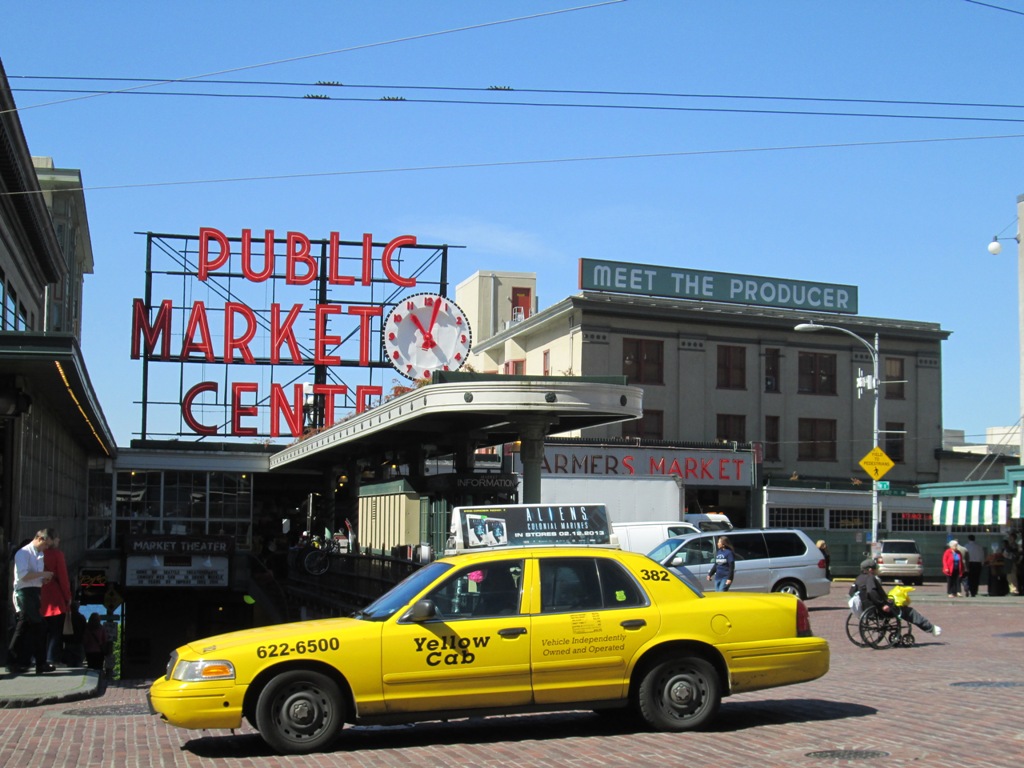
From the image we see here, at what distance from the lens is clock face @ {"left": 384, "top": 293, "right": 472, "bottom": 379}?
41.0m

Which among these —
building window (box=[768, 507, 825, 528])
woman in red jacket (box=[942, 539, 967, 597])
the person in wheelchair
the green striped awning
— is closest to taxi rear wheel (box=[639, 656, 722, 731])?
the person in wheelchair

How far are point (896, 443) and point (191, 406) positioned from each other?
29.7 metres

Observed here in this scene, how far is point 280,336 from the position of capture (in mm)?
50719

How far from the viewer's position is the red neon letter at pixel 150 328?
160 ft

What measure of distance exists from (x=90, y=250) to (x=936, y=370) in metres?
44.6

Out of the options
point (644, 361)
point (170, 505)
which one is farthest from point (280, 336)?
point (644, 361)

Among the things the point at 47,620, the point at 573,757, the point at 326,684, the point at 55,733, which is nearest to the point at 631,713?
the point at 573,757

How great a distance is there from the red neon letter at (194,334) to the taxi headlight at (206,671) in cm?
4076

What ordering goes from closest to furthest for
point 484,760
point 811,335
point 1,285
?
point 484,760 < point 1,285 < point 811,335

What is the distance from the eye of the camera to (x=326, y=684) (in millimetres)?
10039

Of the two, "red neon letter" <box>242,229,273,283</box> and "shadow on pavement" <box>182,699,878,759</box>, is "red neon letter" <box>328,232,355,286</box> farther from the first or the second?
"shadow on pavement" <box>182,699,878,759</box>

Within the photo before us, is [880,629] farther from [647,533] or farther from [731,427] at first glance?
[731,427]

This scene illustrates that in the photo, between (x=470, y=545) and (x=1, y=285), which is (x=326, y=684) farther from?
(x=1, y=285)

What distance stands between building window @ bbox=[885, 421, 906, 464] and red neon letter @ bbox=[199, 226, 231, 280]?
29.0 metres
